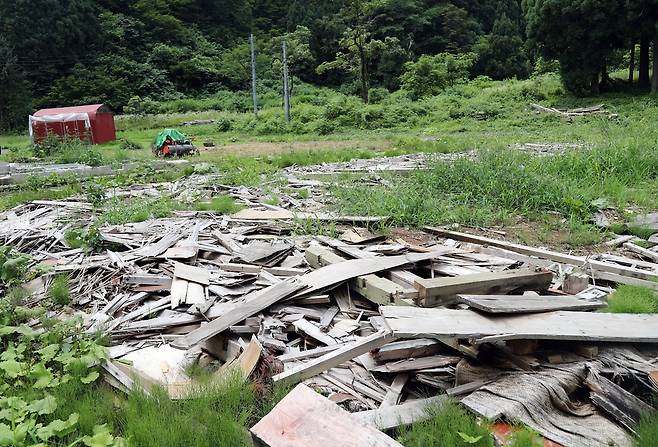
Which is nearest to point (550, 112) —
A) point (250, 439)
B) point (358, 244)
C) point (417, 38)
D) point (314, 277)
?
point (358, 244)

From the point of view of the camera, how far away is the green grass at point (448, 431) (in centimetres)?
256

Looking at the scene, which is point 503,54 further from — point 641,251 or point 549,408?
point 549,408

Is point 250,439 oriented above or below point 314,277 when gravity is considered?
below

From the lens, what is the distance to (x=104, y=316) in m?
4.41

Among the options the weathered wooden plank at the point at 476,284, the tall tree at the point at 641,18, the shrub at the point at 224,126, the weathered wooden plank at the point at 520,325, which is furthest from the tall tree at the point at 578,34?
the weathered wooden plank at the point at 520,325

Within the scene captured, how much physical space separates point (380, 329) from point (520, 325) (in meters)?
0.87

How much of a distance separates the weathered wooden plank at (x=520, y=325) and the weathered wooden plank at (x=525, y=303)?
2.1 inches

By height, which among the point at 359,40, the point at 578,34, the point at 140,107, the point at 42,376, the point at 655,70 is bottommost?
the point at 42,376

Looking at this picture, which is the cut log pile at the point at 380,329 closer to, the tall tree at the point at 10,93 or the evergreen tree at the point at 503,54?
the tall tree at the point at 10,93

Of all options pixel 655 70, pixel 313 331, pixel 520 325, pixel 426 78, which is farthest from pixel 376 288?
pixel 426 78

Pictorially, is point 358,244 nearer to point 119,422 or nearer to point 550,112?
point 119,422

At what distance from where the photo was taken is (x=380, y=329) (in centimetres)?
324

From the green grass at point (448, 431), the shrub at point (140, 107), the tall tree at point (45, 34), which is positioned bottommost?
the green grass at point (448, 431)

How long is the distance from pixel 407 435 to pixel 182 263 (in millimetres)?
3322
